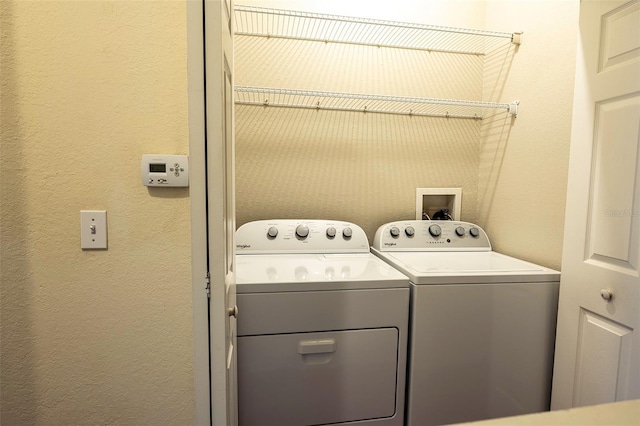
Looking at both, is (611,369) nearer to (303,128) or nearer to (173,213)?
(173,213)

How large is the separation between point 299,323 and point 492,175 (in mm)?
1578

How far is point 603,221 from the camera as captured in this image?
1255 mm

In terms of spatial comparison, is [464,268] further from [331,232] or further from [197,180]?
[197,180]

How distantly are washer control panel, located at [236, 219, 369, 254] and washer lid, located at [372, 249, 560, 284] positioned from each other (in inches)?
7.6

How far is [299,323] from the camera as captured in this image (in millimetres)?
1351

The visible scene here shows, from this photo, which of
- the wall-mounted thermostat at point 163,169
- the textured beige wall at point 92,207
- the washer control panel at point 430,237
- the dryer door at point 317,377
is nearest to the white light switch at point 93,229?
the textured beige wall at point 92,207

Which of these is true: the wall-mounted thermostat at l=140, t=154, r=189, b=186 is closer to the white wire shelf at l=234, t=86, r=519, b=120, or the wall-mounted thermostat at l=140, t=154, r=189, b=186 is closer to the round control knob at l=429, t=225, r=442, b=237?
the white wire shelf at l=234, t=86, r=519, b=120

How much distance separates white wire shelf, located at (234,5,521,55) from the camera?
191 centimetres

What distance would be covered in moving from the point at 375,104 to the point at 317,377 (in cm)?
158

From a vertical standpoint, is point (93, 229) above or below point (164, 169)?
below

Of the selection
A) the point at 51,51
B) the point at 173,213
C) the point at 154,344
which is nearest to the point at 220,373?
the point at 154,344

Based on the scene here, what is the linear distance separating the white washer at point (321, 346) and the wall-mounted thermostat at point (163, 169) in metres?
0.55

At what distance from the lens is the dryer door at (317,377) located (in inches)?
52.5

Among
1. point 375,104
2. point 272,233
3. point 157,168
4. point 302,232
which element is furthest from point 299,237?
point 157,168
